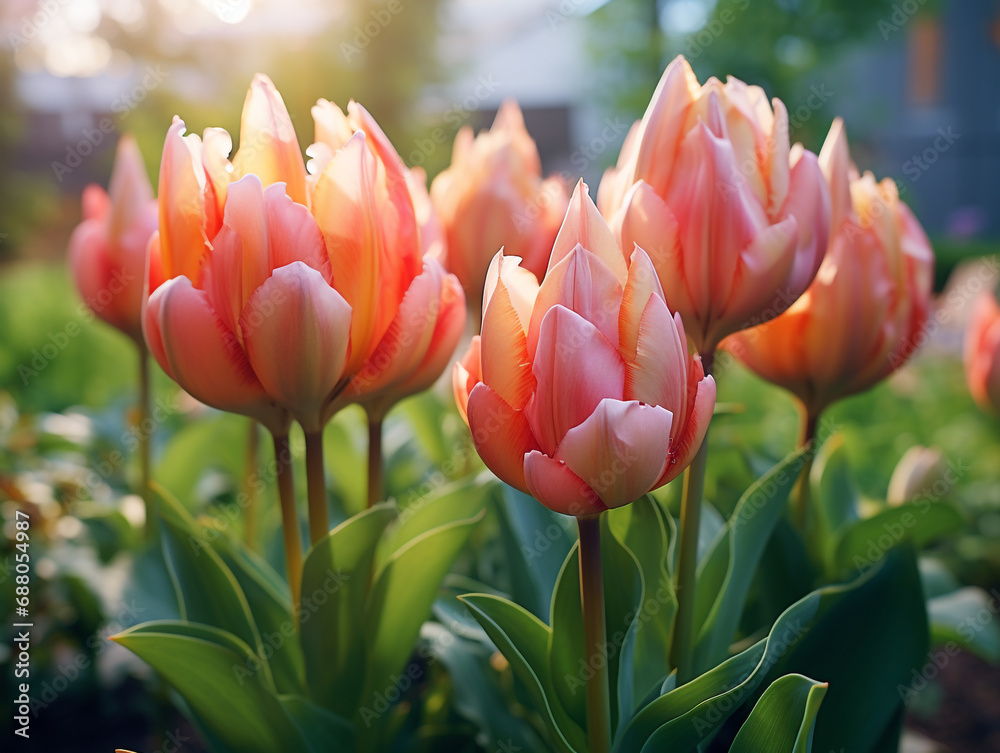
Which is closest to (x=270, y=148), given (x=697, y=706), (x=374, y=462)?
(x=374, y=462)

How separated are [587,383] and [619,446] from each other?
0.05 metres

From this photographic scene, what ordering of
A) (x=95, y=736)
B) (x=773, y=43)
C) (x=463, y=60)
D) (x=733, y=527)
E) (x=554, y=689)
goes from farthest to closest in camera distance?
(x=463, y=60) → (x=773, y=43) → (x=95, y=736) → (x=733, y=527) → (x=554, y=689)

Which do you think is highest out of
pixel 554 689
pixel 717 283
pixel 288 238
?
pixel 288 238

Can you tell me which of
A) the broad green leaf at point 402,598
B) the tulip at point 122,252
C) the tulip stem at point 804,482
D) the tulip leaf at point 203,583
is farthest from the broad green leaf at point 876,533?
the tulip at point 122,252

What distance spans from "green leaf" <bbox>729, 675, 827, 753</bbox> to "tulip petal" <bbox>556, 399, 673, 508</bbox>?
8.9 inches

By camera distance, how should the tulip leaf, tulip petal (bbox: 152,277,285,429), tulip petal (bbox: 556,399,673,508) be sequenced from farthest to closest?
the tulip leaf, tulip petal (bbox: 152,277,285,429), tulip petal (bbox: 556,399,673,508)

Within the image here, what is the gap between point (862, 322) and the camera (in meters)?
0.90

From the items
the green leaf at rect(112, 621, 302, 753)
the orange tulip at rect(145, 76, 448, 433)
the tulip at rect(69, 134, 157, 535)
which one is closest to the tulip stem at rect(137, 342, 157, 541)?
the tulip at rect(69, 134, 157, 535)

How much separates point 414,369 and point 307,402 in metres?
0.11

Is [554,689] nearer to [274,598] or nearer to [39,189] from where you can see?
[274,598]

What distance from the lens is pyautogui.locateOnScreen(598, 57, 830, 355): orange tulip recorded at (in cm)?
70

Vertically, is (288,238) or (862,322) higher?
(288,238)

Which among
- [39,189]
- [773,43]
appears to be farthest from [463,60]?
[39,189]

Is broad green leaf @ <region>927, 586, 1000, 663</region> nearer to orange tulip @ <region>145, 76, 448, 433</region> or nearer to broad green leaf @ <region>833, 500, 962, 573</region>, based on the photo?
broad green leaf @ <region>833, 500, 962, 573</region>
